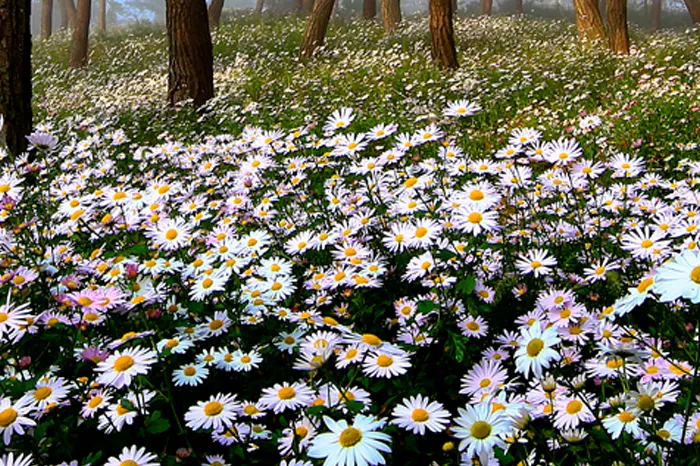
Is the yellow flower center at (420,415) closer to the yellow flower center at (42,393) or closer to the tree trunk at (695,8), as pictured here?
the yellow flower center at (42,393)

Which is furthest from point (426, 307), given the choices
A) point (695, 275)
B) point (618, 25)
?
point (618, 25)

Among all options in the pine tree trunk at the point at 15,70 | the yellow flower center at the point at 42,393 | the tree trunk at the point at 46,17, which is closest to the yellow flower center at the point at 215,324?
the yellow flower center at the point at 42,393

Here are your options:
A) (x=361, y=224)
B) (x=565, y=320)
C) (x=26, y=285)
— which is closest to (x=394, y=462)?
(x=565, y=320)

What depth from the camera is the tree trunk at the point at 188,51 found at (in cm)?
836

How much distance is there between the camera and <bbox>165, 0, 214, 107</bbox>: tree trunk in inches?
329

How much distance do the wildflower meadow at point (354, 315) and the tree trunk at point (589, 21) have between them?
7.66 m

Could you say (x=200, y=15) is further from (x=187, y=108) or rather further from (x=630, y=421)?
(x=630, y=421)

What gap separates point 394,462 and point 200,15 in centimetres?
789

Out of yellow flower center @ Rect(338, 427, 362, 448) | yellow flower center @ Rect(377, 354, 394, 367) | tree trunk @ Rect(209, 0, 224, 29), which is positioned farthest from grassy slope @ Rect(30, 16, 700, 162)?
yellow flower center @ Rect(338, 427, 362, 448)

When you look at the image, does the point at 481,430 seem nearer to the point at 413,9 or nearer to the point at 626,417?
the point at 626,417

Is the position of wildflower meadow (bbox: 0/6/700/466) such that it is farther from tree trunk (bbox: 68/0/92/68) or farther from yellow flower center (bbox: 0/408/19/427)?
tree trunk (bbox: 68/0/92/68)

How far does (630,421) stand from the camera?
1.40 metres

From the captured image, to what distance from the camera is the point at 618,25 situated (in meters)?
10.8

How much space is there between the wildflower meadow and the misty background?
18891 mm
